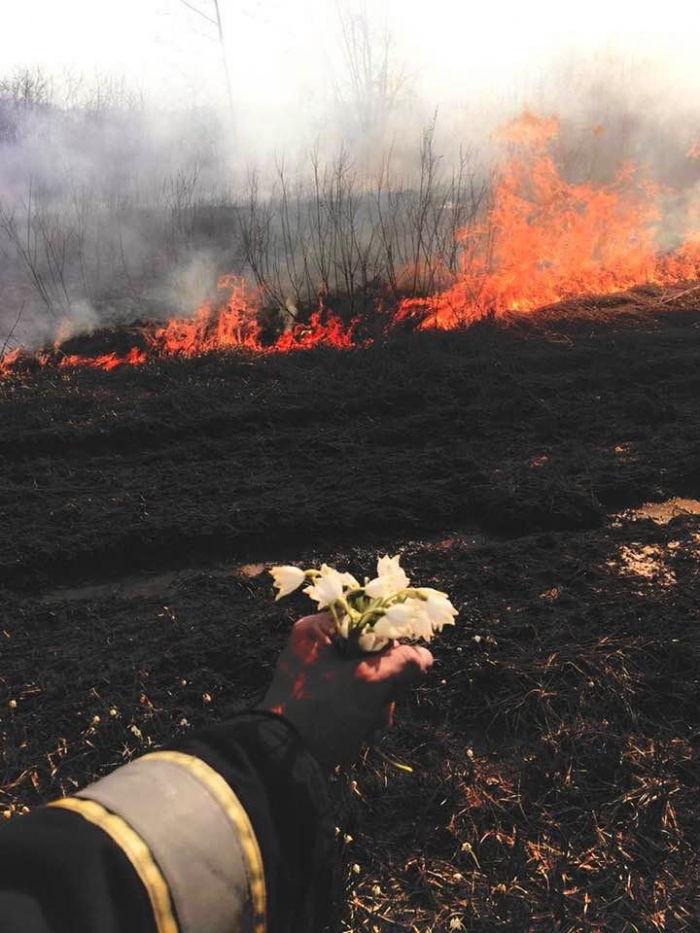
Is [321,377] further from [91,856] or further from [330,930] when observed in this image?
[91,856]

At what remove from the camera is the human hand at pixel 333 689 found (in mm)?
1162

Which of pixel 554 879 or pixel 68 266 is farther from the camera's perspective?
pixel 68 266

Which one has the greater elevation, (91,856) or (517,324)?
(91,856)

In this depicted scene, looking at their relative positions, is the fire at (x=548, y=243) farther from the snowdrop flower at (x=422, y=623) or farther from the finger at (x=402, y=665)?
the finger at (x=402, y=665)

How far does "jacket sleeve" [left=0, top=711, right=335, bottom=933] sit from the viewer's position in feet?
2.46

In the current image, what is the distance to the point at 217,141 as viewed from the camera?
18188mm

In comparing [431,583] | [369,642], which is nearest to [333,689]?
[369,642]

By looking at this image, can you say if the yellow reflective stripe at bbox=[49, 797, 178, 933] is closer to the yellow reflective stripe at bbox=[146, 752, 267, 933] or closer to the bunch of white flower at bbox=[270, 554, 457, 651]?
the yellow reflective stripe at bbox=[146, 752, 267, 933]

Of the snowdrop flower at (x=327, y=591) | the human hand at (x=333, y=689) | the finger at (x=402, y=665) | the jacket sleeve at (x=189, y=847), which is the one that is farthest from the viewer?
the snowdrop flower at (x=327, y=591)

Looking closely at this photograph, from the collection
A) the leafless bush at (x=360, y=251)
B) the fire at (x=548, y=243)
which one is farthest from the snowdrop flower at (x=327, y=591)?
the leafless bush at (x=360, y=251)

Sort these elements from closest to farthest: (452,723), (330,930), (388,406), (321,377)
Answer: (330,930)
(452,723)
(388,406)
(321,377)

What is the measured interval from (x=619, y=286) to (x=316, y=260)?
230 inches

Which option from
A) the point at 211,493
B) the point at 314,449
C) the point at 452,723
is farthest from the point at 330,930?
the point at 314,449

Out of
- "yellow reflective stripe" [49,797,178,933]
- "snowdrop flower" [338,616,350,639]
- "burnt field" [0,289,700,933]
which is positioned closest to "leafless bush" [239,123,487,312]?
"burnt field" [0,289,700,933]
